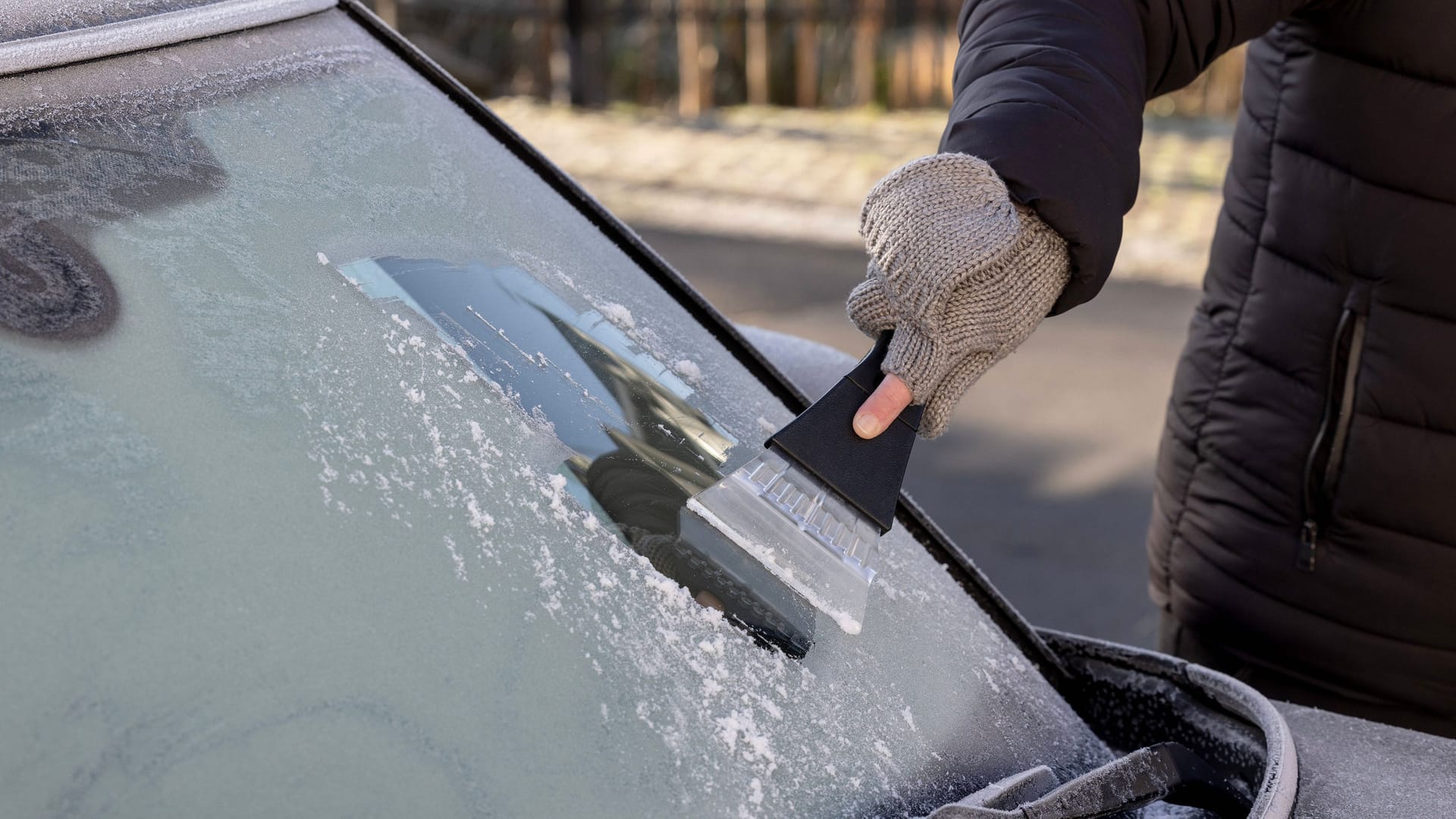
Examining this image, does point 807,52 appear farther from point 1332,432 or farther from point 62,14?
point 62,14

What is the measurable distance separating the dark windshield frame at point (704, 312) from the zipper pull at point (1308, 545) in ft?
1.59

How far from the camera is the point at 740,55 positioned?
918 centimetres

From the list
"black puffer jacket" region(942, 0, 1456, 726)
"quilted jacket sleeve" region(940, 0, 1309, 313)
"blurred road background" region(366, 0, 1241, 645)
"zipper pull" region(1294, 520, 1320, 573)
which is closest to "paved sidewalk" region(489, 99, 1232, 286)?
"blurred road background" region(366, 0, 1241, 645)

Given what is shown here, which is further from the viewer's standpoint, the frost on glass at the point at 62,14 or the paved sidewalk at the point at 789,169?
the paved sidewalk at the point at 789,169

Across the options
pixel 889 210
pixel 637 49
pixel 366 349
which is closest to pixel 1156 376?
pixel 889 210

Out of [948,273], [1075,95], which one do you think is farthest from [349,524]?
[1075,95]

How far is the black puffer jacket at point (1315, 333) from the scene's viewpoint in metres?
1.34

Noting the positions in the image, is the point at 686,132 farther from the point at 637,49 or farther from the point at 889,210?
the point at 889,210

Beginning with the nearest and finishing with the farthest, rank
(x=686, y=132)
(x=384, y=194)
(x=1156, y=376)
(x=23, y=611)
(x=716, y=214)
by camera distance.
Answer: (x=23, y=611) → (x=384, y=194) → (x=1156, y=376) → (x=716, y=214) → (x=686, y=132)

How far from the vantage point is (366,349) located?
0.92 metres

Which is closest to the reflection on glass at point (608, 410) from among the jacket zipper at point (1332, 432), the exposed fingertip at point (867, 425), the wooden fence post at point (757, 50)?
the exposed fingertip at point (867, 425)

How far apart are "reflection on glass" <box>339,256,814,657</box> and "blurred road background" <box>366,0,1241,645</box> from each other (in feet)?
7.73

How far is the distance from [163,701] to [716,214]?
244 inches

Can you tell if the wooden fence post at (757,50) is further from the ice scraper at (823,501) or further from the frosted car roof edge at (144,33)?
the ice scraper at (823,501)
